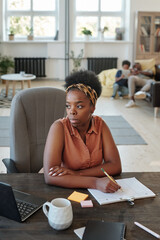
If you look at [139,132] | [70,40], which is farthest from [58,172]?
[70,40]

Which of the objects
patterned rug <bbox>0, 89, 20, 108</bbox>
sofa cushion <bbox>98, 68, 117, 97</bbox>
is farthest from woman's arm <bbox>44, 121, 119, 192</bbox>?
sofa cushion <bbox>98, 68, 117, 97</bbox>

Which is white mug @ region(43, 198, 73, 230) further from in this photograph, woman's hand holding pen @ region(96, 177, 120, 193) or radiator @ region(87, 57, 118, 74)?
radiator @ region(87, 57, 118, 74)

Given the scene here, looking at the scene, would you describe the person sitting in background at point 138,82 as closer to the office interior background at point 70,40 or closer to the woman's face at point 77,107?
the office interior background at point 70,40

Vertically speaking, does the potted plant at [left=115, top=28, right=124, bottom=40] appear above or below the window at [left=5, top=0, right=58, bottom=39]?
below

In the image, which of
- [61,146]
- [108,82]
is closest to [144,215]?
[61,146]

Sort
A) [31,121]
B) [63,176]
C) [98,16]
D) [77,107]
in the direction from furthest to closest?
[98,16] < [31,121] < [77,107] < [63,176]

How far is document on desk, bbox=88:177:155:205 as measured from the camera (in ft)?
4.70

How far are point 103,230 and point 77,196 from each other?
0.98 ft

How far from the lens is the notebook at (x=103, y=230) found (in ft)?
3.76

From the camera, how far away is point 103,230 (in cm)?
118

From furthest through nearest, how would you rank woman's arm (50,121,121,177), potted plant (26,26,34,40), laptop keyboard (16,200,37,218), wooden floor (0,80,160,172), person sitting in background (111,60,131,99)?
potted plant (26,26,34,40), person sitting in background (111,60,131,99), wooden floor (0,80,160,172), woman's arm (50,121,121,177), laptop keyboard (16,200,37,218)

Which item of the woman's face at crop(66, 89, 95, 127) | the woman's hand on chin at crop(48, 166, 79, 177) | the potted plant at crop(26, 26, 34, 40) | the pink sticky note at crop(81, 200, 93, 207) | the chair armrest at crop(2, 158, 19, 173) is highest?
the potted plant at crop(26, 26, 34, 40)

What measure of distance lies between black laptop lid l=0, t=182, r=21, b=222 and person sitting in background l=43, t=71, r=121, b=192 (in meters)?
0.35

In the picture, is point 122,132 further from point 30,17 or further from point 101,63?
point 30,17
